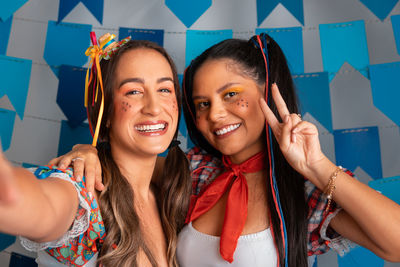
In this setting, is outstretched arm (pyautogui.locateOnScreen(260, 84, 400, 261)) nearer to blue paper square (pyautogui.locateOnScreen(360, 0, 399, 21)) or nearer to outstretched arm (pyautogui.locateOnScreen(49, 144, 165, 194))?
outstretched arm (pyautogui.locateOnScreen(49, 144, 165, 194))

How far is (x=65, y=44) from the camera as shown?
2.35 m

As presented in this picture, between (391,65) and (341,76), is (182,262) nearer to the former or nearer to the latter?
(341,76)

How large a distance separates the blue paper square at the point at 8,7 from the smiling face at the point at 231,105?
4.82 ft

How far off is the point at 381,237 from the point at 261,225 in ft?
1.58

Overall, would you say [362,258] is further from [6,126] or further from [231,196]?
[6,126]

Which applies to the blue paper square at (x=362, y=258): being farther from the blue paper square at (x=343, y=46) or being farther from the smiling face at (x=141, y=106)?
the smiling face at (x=141, y=106)

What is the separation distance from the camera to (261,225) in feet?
4.95

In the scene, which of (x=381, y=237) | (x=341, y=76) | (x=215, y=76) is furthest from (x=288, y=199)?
A: (x=341, y=76)

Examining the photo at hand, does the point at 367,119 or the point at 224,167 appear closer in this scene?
the point at 224,167

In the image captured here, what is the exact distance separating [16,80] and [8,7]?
1.64 ft

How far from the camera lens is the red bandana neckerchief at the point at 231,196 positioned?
4.82 feet

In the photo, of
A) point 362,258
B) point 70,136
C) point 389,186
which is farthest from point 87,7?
point 362,258

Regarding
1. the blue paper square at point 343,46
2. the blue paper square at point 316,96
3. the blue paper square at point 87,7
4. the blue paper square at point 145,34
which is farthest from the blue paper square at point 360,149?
the blue paper square at point 87,7

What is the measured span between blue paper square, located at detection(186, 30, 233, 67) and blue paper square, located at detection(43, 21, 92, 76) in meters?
0.73
